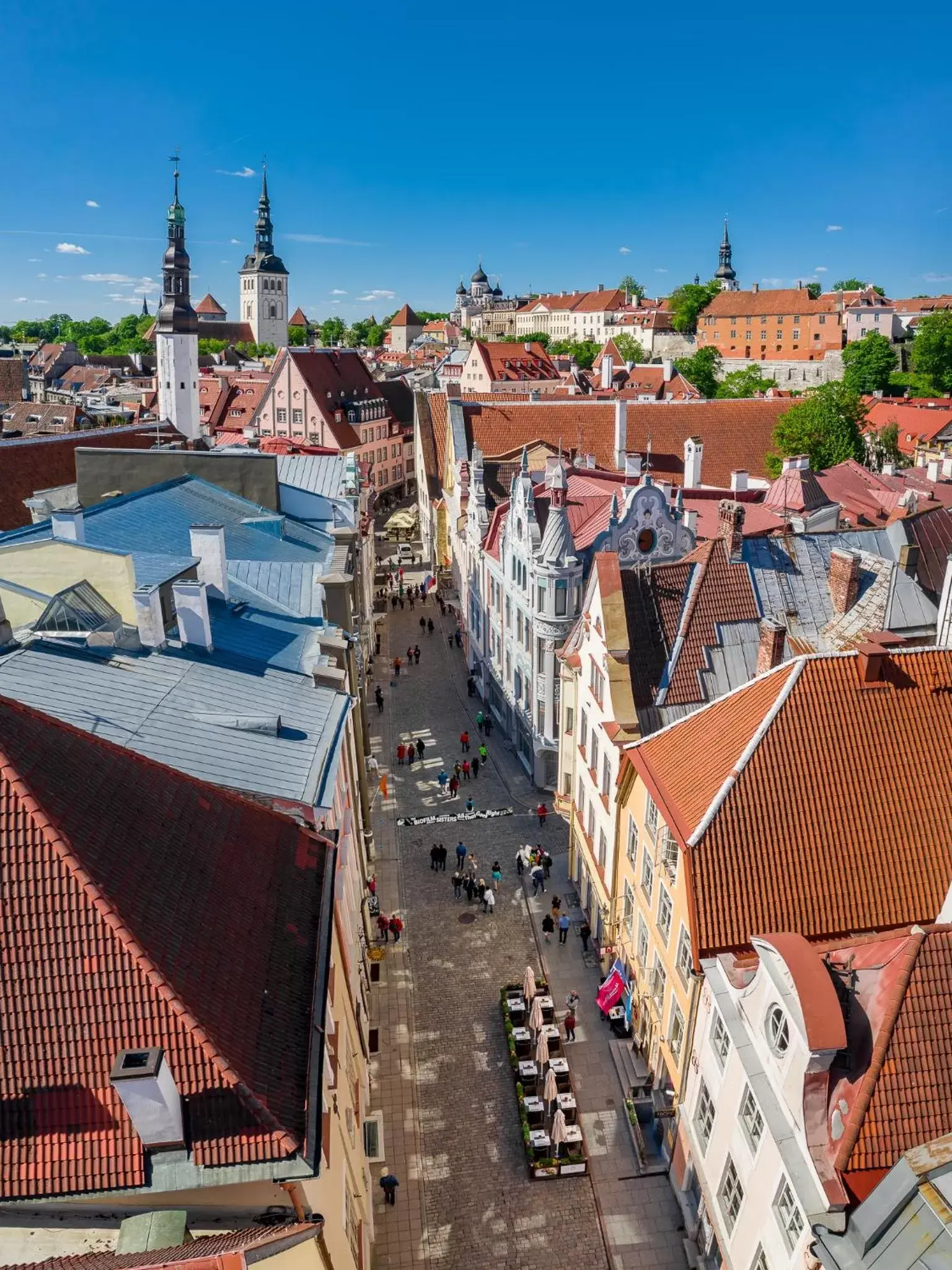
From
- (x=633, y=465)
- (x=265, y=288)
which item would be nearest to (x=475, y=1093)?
(x=633, y=465)

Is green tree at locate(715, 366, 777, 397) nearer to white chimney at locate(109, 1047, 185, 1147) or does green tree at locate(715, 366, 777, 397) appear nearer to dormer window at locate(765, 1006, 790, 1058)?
dormer window at locate(765, 1006, 790, 1058)

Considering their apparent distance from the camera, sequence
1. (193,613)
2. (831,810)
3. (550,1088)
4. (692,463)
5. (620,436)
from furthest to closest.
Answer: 1. (620,436)
2. (692,463)
3. (550,1088)
4. (193,613)
5. (831,810)

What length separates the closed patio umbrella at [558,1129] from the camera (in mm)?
21250

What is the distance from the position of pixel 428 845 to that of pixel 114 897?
24341mm

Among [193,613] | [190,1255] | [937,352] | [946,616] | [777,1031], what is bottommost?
[777,1031]

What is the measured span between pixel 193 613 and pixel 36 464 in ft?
100

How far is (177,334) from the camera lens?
2623 inches

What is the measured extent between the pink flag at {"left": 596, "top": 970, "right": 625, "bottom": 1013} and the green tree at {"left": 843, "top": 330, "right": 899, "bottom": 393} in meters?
104

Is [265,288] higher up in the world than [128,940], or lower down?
higher up

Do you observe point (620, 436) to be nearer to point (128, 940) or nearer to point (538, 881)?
point (538, 881)

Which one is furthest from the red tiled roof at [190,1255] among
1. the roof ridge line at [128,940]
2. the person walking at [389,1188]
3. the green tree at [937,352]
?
the green tree at [937,352]

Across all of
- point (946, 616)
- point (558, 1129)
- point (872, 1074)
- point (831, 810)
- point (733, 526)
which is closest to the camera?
point (872, 1074)

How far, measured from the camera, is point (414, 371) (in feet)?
497

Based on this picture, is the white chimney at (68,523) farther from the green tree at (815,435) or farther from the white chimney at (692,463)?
the green tree at (815,435)
